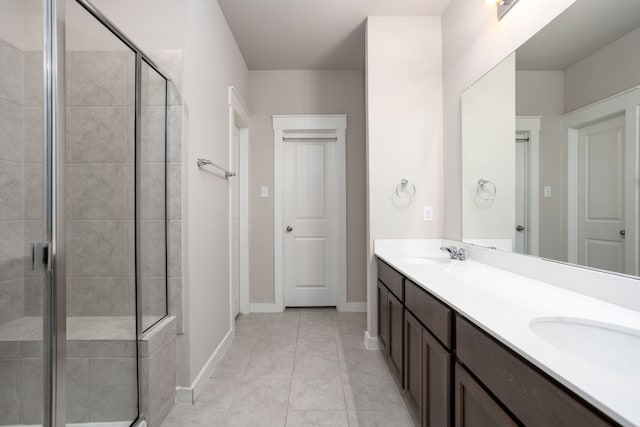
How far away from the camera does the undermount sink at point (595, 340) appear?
796 millimetres

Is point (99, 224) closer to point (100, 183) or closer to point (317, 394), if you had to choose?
point (100, 183)

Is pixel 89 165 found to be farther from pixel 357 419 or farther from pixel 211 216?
pixel 357 419

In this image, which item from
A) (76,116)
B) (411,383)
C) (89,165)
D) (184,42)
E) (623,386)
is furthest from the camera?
(184,42)

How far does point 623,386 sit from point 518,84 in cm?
149

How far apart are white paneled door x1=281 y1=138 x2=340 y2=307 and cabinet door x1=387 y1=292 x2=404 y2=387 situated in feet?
5.03

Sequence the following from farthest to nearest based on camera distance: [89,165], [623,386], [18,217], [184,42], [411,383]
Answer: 1. [184,42]
2. [411,383]
3. [89,165]
4. [18,217]
5. [623,386]

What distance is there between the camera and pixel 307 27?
2570 mm

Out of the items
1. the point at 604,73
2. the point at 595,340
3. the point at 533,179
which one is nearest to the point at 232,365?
the point at 595,340

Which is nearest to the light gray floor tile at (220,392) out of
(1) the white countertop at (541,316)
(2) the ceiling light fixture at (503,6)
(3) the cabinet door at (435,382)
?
(3) the cabinet door at (435,382)

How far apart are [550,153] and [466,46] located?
1.14 meters

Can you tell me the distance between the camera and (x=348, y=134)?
3367 mm

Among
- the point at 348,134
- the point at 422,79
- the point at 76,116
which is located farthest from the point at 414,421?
the point at 348,134

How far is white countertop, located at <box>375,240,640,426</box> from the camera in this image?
0.51 metres

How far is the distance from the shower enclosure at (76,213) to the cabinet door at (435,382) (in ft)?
4.55
